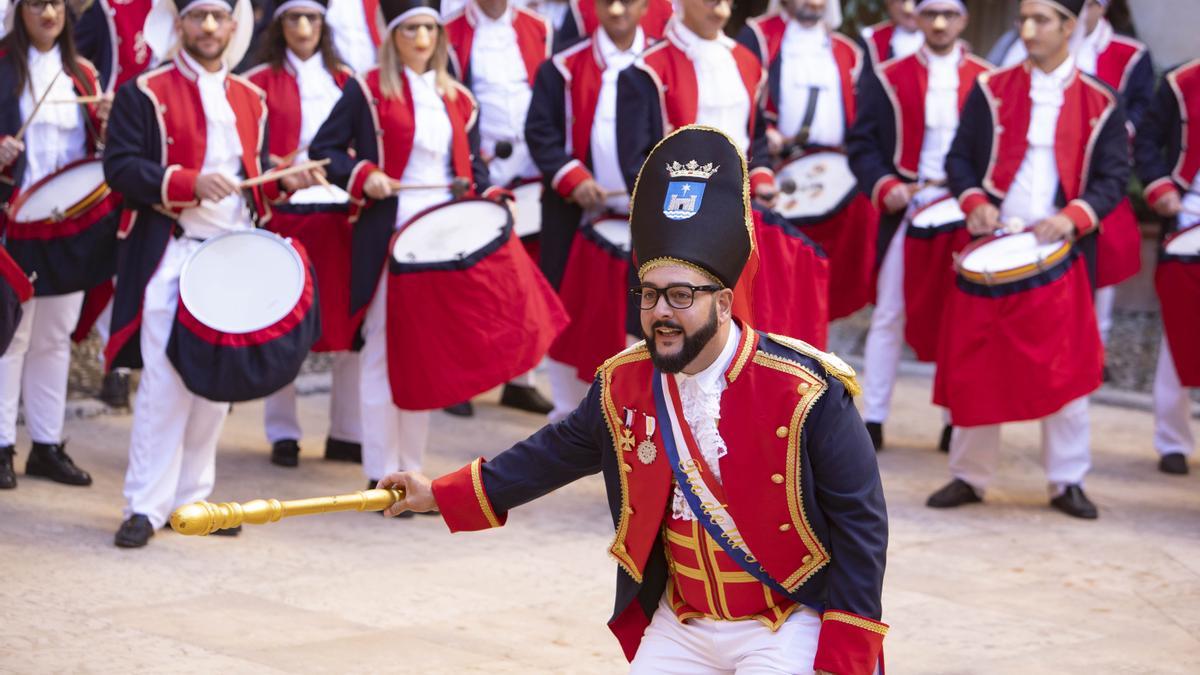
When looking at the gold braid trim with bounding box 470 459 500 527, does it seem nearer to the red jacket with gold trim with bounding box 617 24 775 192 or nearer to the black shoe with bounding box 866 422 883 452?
the red jacket with gold trim with bounding box 617 24 775 192

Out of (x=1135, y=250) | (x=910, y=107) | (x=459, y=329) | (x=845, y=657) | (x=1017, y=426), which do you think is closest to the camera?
(x=845, y=657)

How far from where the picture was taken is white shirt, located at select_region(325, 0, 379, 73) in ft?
28.4

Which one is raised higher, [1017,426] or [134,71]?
[134,71]

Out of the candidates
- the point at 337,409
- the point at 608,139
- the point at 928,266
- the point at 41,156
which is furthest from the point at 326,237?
the point at 928,266

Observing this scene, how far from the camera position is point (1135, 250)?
767cm

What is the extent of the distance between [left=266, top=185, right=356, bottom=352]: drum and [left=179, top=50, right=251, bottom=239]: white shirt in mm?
890

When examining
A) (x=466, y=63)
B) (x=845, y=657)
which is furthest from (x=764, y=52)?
(x=845, y=657)

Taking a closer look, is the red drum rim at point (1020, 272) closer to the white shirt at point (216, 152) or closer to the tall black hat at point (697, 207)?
the white shirt at point (216, 152)

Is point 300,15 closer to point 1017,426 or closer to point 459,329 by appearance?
point 459,329

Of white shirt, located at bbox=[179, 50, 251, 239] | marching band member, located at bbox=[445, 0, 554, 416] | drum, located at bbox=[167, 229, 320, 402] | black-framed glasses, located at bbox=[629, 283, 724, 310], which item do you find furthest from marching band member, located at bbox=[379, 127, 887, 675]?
marching band member, located at bbox=[445, 0, 554, 416]

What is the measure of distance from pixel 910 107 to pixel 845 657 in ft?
18.1

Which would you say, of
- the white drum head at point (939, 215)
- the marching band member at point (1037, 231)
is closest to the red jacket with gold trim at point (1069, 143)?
the marching band member at point (1037, 231)

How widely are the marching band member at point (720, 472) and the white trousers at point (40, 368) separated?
141 inches

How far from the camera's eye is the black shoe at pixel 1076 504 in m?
7.18
